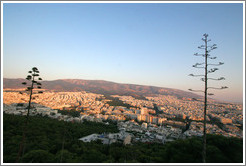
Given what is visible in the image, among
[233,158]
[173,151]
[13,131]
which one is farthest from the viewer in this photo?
[13,131]

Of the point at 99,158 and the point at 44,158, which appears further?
the point at 99,158

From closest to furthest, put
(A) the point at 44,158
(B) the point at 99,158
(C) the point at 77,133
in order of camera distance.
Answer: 1. (A) the point at 44,158
2. (B) the point at 99,158
3. (C) the point at 77,133

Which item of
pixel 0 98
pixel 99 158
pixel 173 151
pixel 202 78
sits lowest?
pixel 99 158

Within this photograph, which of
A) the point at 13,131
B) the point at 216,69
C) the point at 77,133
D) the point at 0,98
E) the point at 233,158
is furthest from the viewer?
the point at 77,133

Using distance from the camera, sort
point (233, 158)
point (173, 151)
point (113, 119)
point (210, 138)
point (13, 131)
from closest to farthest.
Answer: point (233, 158)
point (173, 151)
point (210, 138)
point (13, 131)
point (113, 119)

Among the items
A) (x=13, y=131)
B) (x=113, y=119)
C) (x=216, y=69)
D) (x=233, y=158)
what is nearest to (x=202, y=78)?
(x=216, y=69)

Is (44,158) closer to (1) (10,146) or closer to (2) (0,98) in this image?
(1) (10,146)

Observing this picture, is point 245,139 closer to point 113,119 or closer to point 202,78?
point 202,78

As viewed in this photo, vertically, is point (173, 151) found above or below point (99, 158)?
above

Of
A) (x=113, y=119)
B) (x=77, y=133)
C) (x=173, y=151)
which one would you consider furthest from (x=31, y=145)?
(x=113, y=119)
